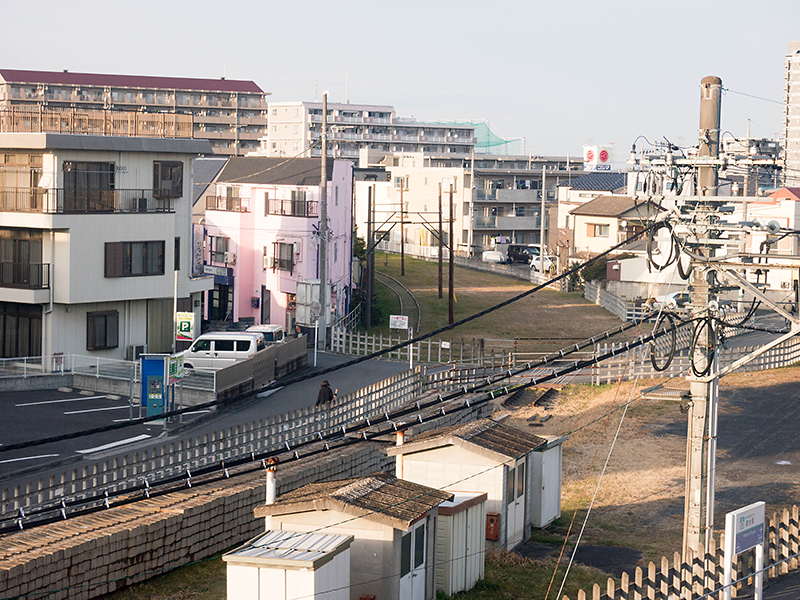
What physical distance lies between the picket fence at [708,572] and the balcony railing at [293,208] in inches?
1109

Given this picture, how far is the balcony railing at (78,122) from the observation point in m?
30.9

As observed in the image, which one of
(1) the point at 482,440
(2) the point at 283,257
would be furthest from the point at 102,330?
(1) the point at 482,440

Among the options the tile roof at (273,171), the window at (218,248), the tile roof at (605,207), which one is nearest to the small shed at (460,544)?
the tile roof at (273,171)

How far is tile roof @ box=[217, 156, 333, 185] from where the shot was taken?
141 feet

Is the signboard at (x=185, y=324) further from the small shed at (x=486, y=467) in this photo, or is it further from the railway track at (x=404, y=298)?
the railway track at (x=404, y=298)

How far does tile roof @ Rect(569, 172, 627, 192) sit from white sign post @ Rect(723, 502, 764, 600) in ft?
188

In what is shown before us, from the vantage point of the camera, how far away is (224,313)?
4525 centimetres

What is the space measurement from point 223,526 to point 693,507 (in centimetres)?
755

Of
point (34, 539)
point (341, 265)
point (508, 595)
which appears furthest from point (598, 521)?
point (341, 265)

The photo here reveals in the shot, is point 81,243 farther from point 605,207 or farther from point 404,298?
point 605,207

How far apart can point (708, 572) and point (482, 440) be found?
461 cm

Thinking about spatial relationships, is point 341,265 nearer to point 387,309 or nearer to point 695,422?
point 387,309

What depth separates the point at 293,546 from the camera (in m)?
11.7

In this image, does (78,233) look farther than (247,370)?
Yes
